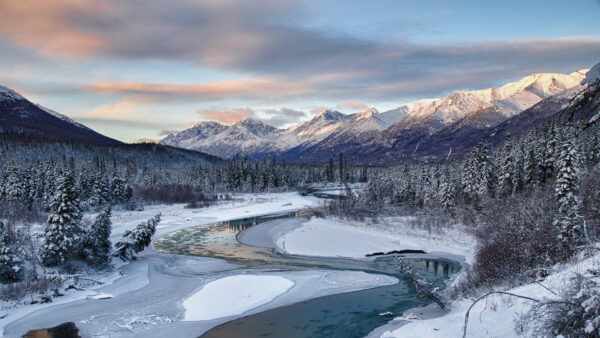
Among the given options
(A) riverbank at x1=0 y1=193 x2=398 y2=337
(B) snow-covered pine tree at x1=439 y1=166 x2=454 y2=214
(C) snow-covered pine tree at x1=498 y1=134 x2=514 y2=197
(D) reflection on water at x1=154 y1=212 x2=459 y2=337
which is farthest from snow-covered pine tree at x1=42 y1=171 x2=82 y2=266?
(C) snow-covered pine tree at x1=498 y1=134 x2=514 y2=197

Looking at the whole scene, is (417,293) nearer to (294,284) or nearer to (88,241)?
(294,284)

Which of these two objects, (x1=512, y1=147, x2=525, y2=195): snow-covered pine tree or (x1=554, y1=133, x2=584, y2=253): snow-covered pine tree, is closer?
(x1=554, y1=133, x2=584, y2=253): snow-covered pine tree

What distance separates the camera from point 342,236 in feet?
150

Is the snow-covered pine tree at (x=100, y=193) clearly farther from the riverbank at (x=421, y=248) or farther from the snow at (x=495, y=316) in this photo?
Answer: the snow at (x=495, y=316)

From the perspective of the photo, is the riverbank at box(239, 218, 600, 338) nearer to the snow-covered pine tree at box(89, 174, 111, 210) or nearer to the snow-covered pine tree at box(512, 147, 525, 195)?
the snow-covered pine tree at box(512, 147, 525, 195)

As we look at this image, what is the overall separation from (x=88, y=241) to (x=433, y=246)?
33726 millimetres

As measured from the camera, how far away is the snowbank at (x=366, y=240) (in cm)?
3981

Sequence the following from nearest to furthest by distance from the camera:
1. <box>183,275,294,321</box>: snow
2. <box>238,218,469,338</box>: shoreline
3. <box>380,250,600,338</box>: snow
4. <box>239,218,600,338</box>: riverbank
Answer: <box>380,250,600,338</box>: snow < <box>239,218,600,338</box>: riverbank < <box>238,218,469,338</box>: shoreline < <box>183,275,294,321</box>: snow

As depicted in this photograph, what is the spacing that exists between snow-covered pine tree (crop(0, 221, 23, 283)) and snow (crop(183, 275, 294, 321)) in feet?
38.9

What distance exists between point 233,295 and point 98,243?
1433 cm

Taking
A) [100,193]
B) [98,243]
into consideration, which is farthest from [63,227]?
[100,193]

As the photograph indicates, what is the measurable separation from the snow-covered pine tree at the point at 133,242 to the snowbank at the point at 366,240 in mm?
14015

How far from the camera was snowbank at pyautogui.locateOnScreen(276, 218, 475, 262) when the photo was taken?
131ft

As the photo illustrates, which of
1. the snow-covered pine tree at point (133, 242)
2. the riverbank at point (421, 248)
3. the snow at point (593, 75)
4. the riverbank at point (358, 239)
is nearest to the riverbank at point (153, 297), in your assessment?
the snow-covered pine tree at point (133, 242)
